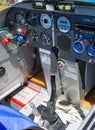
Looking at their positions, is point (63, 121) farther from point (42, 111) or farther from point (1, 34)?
point (1, 34)

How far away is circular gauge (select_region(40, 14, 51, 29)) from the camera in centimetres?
125

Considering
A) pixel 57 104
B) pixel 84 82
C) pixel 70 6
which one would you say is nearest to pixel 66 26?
pixel 70 6

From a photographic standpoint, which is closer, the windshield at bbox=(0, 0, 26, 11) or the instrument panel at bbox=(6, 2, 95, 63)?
the instrument panel at bbox=(6, 2, 95, 63)

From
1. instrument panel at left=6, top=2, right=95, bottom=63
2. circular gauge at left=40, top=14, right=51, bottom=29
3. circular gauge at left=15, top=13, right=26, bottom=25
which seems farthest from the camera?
circular gauge at left=15, top=13, right=26, bottom=25

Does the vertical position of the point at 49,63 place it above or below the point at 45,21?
below

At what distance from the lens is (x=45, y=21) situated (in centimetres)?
127

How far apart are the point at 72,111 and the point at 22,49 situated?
0.54 metres

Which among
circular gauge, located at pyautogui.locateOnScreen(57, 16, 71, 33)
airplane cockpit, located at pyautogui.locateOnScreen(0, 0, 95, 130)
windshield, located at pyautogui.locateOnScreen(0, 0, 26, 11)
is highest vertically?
windshield, located at pyautogui.locateOnScreen(0, 0, 26, 11)

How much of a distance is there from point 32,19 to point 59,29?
19cm

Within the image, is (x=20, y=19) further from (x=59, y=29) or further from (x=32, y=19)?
(x=59, y=29)

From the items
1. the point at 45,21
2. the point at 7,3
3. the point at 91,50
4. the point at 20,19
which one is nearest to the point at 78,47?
the point at 91,50

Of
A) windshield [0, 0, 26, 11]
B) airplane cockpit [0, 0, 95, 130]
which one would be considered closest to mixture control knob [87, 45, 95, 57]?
airplane cockpit [0, 0, 95, 130]

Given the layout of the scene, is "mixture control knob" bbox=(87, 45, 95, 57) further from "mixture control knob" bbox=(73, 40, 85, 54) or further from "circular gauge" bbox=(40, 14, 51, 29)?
"circular gauge" bbox=(40, 14, 51, 29)

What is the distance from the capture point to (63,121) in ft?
4.65
